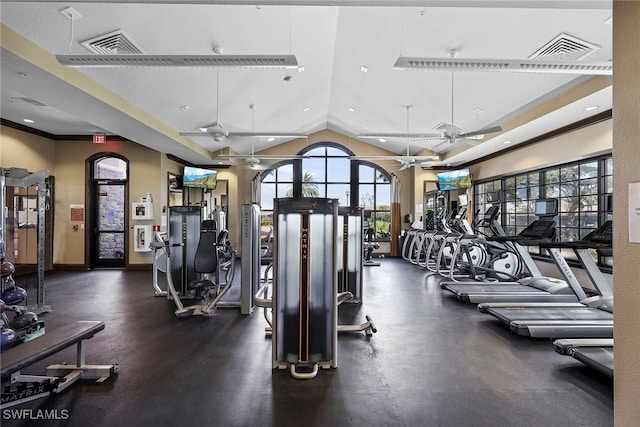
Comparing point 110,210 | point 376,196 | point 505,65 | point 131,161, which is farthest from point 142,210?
point 505,65

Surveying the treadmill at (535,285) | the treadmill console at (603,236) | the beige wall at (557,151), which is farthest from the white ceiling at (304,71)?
the treadmill console at (603,236)

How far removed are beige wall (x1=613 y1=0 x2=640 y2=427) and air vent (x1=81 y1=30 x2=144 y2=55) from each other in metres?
4.16

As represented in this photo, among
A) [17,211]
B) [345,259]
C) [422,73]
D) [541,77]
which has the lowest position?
[345,259]

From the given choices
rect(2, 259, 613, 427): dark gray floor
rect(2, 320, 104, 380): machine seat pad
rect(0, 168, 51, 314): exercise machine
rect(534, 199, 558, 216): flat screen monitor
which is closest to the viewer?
rect(2, 320, 104, 380): machine seat pad

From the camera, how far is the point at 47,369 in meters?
2.85

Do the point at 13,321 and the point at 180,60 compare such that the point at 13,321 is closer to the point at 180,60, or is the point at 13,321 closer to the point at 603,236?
the point at 180,60

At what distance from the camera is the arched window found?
39.2 ft

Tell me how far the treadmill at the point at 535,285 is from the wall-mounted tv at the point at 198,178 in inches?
283

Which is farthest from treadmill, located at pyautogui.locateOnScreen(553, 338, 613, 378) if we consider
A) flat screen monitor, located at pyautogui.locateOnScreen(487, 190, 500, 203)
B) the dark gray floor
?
flat screen monitor, located at pyautogui.locateOnScreen(487, 190, 500, 203)

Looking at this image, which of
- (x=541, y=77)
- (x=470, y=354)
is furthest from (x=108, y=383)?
(x=541, y=77)

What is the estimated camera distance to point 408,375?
296 centimetres

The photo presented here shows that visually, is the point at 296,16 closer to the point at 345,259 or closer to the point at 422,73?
the point at 422,73

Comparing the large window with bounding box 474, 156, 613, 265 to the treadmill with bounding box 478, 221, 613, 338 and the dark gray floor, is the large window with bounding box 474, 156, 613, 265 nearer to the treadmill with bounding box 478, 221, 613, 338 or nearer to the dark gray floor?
the treadmill with bounding box 478, 221, 613, 338

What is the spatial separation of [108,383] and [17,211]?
647 cm
